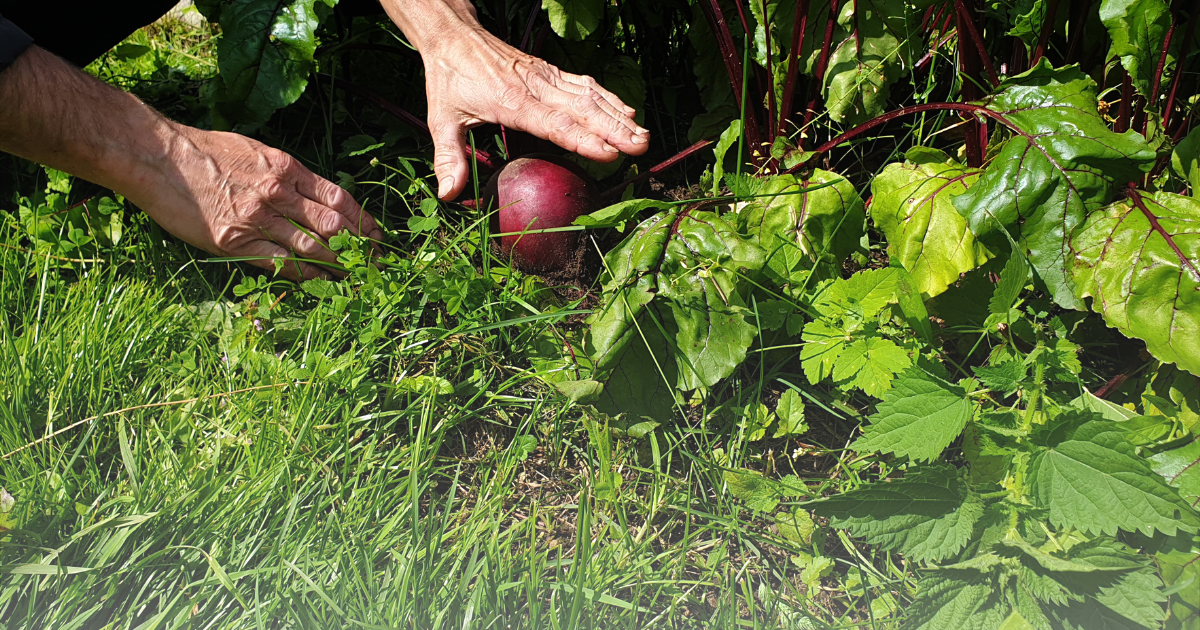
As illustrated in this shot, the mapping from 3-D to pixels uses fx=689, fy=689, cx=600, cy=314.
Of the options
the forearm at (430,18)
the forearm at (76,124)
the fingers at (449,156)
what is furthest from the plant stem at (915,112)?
the forearm at (76,124)

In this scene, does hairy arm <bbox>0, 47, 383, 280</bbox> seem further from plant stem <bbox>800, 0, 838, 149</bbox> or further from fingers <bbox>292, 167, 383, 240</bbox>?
plant stem <bbox>800, 0, 838, 149</bbox>

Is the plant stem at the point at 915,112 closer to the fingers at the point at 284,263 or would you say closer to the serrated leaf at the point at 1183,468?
the serrated leaf at the point at 1183,468

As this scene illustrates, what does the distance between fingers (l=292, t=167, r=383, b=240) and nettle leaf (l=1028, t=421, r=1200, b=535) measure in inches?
68.3

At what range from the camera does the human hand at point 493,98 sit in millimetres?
1869

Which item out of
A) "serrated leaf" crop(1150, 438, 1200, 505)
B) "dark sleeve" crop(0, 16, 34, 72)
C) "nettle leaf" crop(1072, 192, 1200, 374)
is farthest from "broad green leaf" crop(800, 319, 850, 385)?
"dark sleeve" crop(0, 16, 34, 72)

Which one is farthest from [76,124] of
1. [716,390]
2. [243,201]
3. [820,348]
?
[820,348]

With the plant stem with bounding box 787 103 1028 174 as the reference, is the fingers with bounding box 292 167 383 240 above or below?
below

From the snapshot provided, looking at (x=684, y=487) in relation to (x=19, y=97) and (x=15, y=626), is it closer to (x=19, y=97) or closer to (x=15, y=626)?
(x=15, y=626)

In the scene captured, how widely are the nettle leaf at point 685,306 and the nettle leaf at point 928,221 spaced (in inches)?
12.6

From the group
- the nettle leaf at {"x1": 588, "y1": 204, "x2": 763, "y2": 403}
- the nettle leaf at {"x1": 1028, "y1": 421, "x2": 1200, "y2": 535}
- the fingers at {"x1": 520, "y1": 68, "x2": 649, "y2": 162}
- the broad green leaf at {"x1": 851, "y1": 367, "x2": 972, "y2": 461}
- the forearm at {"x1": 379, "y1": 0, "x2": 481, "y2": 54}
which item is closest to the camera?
the nettle leaf at {"x1": 1028, "y1": 421, "x2": 1200, "y2": 535}

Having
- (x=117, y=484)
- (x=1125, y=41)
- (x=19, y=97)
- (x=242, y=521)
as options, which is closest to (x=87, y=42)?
(x=19, y=97)

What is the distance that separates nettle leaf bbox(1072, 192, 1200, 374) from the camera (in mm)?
1279

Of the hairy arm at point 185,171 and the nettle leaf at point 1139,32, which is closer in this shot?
the nettle leaf at point 1139,32

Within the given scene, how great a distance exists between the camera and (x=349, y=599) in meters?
1.32
